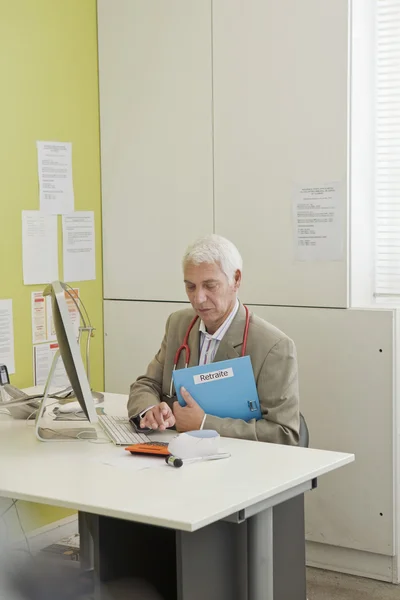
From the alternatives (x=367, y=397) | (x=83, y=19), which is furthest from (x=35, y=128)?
(x=367, y=397)

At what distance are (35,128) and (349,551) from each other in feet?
7.57

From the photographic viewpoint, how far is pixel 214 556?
2.23 metres

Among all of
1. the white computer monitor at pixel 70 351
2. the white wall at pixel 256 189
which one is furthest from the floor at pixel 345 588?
the white computer monitor at pixel 70 351

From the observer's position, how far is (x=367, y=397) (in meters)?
3.47

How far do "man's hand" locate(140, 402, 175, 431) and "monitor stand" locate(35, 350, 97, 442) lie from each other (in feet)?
0.57

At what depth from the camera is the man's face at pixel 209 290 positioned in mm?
2939

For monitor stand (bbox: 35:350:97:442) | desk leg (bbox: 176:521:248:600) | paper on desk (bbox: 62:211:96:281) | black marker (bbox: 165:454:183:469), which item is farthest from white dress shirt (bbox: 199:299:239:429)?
paper on desk (bbox: 62:211:96:281)

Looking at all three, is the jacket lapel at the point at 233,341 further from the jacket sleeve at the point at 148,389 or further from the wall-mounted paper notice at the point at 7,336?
the wall-mounted paper notice at the point at 7,336

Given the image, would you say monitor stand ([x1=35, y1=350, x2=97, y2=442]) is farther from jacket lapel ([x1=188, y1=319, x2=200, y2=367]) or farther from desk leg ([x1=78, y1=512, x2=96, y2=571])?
jacket lapel ([x1=188, y1=319, x2=200, y2=367])

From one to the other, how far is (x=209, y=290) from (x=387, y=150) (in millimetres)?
1199

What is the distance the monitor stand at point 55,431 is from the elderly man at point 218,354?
174mm

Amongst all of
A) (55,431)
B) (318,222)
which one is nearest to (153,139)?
(318,222)

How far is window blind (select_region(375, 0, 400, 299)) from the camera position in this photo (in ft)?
11.7

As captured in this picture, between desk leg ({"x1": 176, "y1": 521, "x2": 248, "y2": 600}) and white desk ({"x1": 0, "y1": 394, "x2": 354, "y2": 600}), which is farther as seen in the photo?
desk leg ({"x1": 176, "y1": 521, "x2": 248, "y2": 600})
